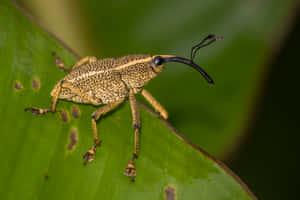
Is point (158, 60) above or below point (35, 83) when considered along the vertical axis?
above

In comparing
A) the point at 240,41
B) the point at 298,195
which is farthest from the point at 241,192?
the point at 298,195

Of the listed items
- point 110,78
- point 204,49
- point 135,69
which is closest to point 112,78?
point 110,78

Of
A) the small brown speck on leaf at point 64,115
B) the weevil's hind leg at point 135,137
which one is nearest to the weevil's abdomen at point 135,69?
the weevil's hind leg at point 135,137

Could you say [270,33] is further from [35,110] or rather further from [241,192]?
[35,110]

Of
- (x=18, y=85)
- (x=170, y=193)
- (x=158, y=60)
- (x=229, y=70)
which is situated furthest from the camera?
(x=229, y=70)

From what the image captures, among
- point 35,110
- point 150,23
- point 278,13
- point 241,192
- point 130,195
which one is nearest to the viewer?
point 241,192

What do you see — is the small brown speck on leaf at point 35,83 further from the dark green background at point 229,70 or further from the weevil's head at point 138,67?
the dark green background at point 229,70

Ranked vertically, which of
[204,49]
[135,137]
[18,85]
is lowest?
[135,137]

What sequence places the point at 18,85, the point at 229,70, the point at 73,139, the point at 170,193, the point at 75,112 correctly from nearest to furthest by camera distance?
1. the point at 170,193
2. the point at 18,85
3. the point at 73,139
4. the point at 75,112
5. the point at 229,70

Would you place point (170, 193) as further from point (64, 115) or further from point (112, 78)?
point (112, 78)
